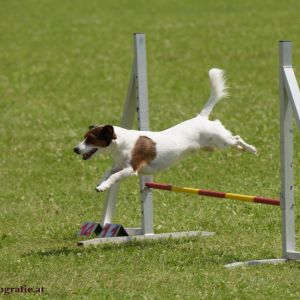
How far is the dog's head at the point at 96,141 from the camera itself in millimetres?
8070

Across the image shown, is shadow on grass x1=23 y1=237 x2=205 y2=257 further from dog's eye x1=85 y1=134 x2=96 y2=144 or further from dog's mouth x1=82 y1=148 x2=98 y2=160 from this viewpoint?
dog's eye x1=85 y1=134 x2=96 y2=144

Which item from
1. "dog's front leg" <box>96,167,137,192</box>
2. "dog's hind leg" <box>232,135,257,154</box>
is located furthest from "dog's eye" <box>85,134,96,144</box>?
"dog's hind leg" <box>232,135,257,154</box>

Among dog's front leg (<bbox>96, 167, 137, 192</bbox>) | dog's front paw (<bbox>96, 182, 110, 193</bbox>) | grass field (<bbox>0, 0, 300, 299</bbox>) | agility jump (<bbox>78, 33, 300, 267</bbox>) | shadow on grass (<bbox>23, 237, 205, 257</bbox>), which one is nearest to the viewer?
grass field (<bbox>0, 0, 300, 299</bbox>)

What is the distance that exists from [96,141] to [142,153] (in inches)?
16.0

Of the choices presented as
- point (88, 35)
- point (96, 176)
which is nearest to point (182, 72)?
point (88, 35)

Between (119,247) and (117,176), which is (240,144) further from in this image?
(119,247)

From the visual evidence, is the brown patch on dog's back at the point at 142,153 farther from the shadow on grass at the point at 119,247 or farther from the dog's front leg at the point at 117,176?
the shadow on grass at the point at 119,247

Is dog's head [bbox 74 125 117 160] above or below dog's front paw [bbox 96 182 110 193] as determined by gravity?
above

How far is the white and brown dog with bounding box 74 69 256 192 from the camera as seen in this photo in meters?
8.10

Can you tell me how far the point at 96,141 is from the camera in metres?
8.11

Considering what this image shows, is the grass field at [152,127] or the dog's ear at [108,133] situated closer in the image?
the grass field at [152,127]

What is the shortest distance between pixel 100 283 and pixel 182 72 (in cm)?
1445

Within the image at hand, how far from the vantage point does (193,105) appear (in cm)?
1805

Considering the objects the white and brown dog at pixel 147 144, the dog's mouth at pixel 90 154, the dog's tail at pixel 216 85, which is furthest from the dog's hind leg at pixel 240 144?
the dog's mouth at pixel 90 154
